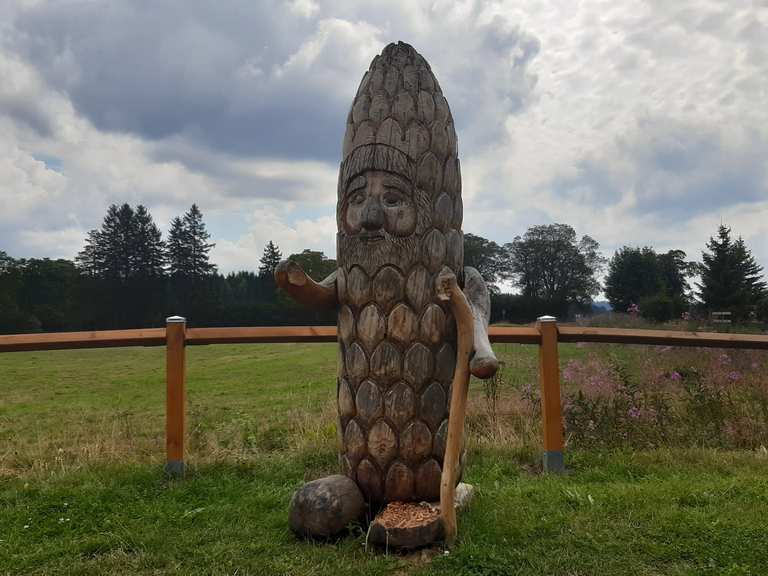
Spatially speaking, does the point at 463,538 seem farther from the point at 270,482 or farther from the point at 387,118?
the point at 387,118

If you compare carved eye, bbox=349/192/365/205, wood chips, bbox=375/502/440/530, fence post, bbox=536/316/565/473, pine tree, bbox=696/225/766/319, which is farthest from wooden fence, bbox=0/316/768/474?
pine tree, bbox=696/225/766/319

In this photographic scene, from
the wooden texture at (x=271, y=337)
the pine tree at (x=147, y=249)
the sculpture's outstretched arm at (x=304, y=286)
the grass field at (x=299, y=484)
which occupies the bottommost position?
the grass field at (x=299, y=484)

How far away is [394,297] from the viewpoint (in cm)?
266

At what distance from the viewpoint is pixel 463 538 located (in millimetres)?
2508

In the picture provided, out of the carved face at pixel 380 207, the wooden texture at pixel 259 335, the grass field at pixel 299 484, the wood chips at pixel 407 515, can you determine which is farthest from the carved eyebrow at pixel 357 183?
the grass field at pixel 299 484

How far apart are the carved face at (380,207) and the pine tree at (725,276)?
961 inches

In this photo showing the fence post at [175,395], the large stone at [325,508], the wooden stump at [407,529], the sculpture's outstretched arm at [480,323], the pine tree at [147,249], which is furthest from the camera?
the pine tree at [147,249]

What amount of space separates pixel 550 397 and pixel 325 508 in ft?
6.92

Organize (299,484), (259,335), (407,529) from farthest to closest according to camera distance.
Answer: (259,335) → (299,484) → (407,529)

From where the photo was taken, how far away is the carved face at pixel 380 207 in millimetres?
2689

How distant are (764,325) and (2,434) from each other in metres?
20.5

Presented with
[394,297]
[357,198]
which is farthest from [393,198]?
[394,297]

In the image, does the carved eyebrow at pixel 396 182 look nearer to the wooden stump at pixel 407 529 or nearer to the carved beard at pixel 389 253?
the carved beard at pixel 389 253

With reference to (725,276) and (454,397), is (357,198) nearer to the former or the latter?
(454,397)
